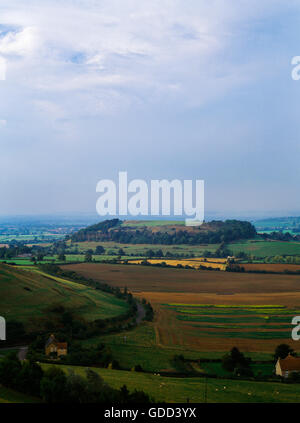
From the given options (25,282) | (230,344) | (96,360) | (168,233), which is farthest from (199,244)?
(96,360)

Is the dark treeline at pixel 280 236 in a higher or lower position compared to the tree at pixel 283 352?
higher

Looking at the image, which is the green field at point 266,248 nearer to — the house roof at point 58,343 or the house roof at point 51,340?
the house roof at point 51,340

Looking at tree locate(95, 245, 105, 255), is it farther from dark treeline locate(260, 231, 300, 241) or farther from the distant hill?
dark treeline locate(260, 231, 300, 241)

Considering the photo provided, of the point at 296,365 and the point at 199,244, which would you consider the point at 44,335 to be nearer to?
the point at 296,365

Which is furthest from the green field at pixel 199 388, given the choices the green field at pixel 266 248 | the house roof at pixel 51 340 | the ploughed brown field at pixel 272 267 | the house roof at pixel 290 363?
the green field at pixel 266 248

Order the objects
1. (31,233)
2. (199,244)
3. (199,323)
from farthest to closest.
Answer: (31,233), (199,244), (199,323)
